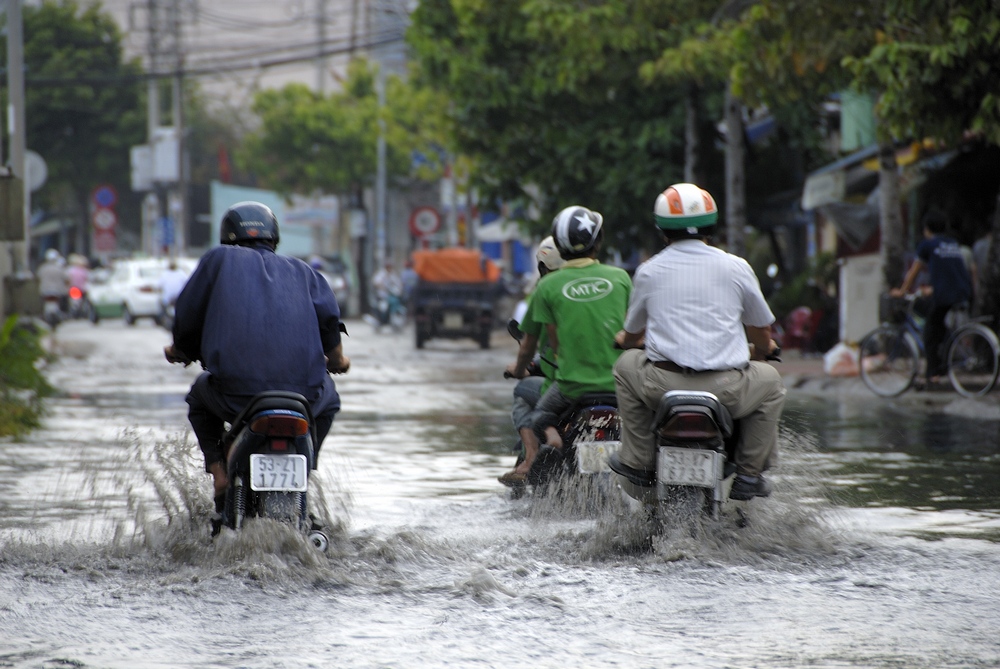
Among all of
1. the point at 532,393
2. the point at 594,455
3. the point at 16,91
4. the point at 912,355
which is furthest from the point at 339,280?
the point at 594,455

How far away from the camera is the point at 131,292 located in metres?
40.8

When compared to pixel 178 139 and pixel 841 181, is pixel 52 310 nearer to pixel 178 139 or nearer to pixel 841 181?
pixel 841 181

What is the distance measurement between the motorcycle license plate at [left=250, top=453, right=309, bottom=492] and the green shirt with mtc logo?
220 cm

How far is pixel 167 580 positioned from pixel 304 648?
121cm

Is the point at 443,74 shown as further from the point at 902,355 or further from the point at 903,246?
Result: the point at 902,355

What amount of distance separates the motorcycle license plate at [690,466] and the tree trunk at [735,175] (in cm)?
1638

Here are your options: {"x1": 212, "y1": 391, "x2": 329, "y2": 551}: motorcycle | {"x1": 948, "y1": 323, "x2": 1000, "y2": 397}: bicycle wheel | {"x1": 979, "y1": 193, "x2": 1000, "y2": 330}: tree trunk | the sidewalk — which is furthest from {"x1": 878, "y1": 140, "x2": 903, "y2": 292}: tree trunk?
{"x1": 212, "y1": 391, "x2": 329, "y2": 551}: motorcycle

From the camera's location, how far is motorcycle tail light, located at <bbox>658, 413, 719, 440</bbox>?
20.3ft

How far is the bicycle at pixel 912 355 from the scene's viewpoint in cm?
1469

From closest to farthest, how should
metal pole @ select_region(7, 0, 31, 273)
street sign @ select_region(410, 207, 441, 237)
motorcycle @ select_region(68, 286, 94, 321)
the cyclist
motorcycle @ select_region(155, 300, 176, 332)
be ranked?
1. the cyclist
2. metal pole @ select_region(7, 0, 31, 273)
3. motorcycle @ select_region(155, 300, 176, 332)
4. street sign @ select_region(410, 207, 441, 237)
5. motorcycle @ select_region(68, 286, 94, 321)

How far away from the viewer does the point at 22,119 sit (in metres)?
20.0

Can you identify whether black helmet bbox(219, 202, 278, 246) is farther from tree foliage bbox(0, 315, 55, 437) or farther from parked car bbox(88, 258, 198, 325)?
parked car bbox(88, 258, 198, 325)

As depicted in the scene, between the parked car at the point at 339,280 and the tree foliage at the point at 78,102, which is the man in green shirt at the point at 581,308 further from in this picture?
the tree foliage at the point at 78,102

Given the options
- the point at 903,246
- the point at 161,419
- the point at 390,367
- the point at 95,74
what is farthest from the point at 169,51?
the point at 161,419
